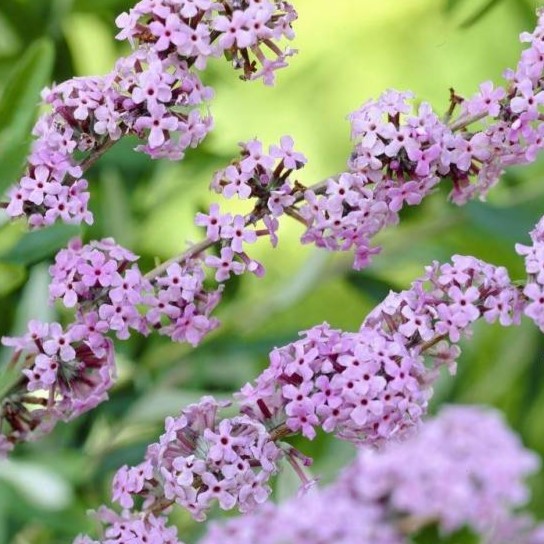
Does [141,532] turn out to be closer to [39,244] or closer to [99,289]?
[99,289]

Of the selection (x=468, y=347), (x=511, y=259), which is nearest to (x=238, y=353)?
(x=468, y=347)

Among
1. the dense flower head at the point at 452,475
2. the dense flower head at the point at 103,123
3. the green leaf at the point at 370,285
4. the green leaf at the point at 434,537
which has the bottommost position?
the dense flower head at the point at 452,475

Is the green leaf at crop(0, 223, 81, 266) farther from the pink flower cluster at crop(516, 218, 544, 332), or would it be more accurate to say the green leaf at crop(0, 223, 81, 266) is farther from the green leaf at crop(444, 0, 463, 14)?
the green leaf at crop(444, 0, 463, 14)

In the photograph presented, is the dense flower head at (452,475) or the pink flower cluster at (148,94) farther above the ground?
the pink flower cluster at (148,94)

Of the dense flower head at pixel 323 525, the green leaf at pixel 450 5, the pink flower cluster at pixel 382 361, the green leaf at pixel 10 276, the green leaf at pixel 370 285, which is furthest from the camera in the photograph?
the green leaf at pixel 370 285

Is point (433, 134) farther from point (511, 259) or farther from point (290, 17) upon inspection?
point (511, 259)

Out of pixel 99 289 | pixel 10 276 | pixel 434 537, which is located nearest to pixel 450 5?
pixel 10 276

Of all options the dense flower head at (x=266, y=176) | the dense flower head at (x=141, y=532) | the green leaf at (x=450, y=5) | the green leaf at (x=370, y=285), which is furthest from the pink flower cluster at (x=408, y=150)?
the green leaf at (x=370, y=285)

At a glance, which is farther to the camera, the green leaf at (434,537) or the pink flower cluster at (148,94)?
the pink flower cluster at (148,94)

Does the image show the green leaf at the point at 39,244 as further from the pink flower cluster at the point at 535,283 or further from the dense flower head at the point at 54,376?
the pink flower cluster at the point at 535,283
